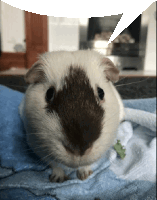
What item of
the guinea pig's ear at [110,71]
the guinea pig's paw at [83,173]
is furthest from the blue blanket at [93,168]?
the guinea pig's ear at [110,71]

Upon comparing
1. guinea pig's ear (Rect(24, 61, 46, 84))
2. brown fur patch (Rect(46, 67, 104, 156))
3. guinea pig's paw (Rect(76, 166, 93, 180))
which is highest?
guinea pig's ear (Rect(24, 61, 46, 84))

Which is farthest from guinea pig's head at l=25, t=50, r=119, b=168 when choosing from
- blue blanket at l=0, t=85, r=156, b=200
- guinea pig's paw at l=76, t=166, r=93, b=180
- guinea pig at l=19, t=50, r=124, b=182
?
guinea pig's paw at l=76, t=166, r=93, b=180

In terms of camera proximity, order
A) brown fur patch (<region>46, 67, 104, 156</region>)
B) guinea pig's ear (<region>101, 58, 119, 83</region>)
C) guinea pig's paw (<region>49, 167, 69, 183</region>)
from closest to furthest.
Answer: brown fur patch (<region>46, 67, 104, 156</region>), guinea pig's ear (<region>101, 58, 119, 83</region>), guinea pig's paw (<region>49, 167, 69, 183</region>)

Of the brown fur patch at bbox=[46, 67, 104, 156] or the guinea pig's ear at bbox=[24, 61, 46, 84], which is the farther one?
the guinea pig's ear at bbox=[24, 61, 46, 84]

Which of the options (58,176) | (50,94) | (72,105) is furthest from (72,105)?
(58,176)

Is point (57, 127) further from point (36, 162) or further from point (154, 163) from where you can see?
point (154, 163)

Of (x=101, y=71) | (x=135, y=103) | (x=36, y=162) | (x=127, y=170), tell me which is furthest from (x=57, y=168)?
(x=135, y=103)

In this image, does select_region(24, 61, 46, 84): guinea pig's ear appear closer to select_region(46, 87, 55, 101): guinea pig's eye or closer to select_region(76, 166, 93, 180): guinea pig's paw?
select_region(46, 87, 55, 101): guinea pig's eye
